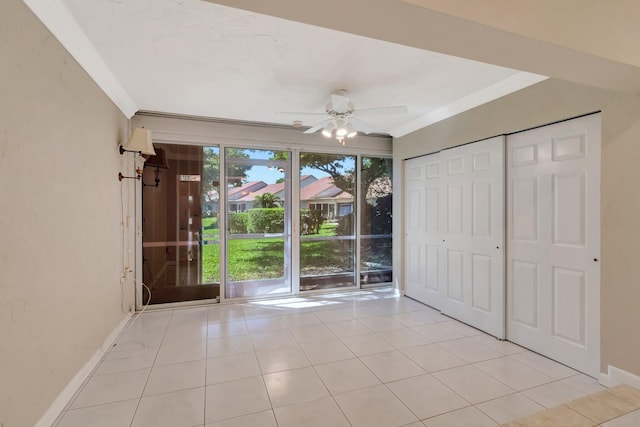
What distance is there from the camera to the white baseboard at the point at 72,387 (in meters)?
1.82

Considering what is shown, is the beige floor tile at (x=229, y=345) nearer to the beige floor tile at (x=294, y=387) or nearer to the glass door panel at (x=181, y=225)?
the beige floor tile at (x=294, y=387)

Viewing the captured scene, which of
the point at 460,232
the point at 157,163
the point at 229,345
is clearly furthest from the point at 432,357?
the point at 157,163

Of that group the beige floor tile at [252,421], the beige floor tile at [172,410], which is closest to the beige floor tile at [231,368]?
the beige floor tile at [172,410]

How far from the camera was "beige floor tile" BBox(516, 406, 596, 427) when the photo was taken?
1.56 m

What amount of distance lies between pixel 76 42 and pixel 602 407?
13.3ft

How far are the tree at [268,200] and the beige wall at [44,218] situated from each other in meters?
2.10

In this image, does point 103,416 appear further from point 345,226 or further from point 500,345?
point 345,226

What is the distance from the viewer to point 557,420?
63.3 inches

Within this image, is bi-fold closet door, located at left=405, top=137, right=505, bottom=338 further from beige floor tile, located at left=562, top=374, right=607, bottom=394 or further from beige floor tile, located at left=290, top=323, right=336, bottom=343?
beige floor tile, located at left=290, top=323, right=336, bottom=343

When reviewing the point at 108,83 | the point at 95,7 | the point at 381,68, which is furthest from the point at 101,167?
the point at 381,68

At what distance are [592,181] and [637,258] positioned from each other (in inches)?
24.9

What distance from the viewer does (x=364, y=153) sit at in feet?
16.4

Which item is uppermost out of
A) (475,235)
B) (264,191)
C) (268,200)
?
(264,191)

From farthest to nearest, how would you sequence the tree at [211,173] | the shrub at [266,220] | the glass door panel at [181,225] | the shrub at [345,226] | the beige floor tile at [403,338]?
1. the shrub at [345,226]
2. the shrub at [266,220]
3. the tree at [211,173]
4. the glass door panel at [181,225]
5. the beige floor tile at [403,338]
